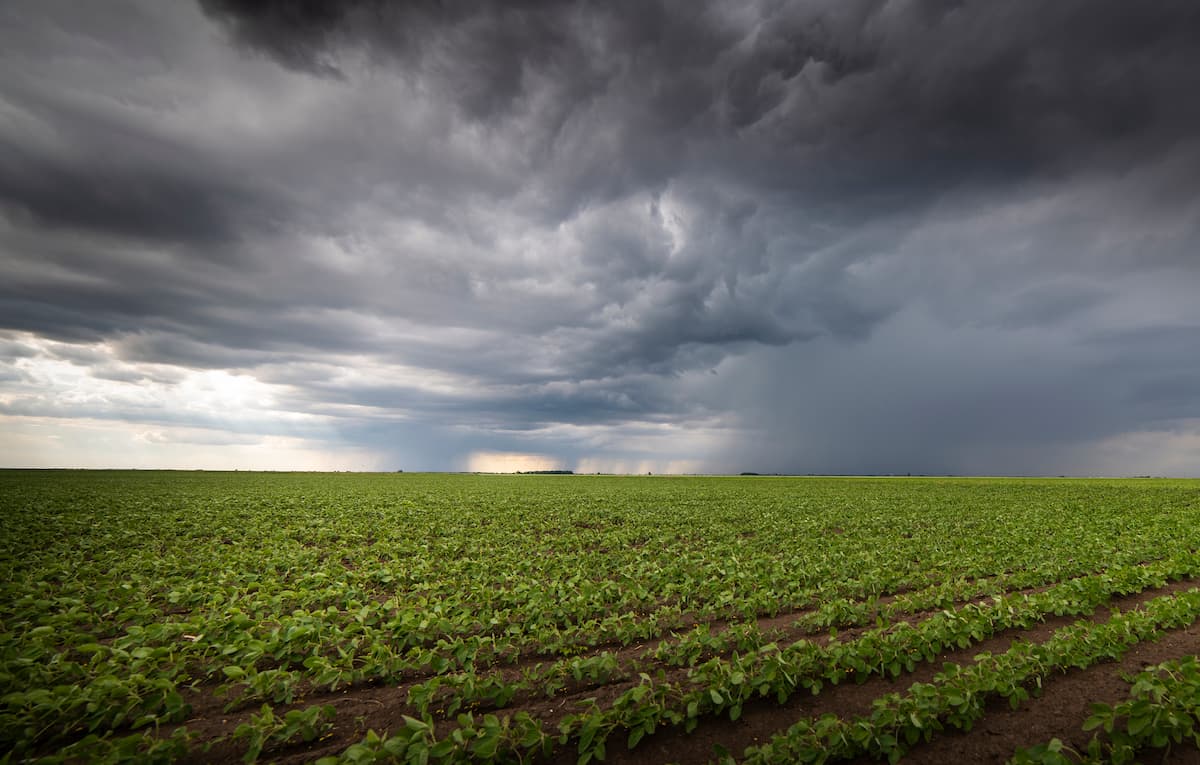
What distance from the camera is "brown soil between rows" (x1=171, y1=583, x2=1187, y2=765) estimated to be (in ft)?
20.8

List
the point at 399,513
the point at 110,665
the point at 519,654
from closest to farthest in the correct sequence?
the point at 110,665 < the point at 519,654 < the point at 399,513

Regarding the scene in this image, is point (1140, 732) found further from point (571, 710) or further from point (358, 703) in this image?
point (358, 703)

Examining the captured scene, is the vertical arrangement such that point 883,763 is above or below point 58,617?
below

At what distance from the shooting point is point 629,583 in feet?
47.1

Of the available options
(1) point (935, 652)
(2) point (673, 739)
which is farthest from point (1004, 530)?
(2) point (673, 739)

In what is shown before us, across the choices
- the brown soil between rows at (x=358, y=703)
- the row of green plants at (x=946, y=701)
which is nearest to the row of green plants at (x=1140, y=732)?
the row of green plants at (x=946, y=701)

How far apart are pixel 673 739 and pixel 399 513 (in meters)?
30.3

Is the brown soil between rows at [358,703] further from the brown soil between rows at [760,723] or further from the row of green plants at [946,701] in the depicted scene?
the row of green plants at [946,701]

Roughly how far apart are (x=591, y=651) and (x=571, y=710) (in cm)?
291

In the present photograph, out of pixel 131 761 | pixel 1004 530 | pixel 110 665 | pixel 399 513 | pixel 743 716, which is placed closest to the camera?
pixel 131 761

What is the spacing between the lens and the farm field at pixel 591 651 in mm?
6211

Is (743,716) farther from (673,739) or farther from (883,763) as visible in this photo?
(883,763)

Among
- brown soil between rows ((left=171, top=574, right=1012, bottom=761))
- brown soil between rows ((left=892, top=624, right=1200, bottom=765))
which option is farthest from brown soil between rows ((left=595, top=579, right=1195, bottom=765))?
brown soil between rows ((left=171, top=574, right=1012, bottom=761))

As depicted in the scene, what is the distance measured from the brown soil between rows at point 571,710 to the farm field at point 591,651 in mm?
42
